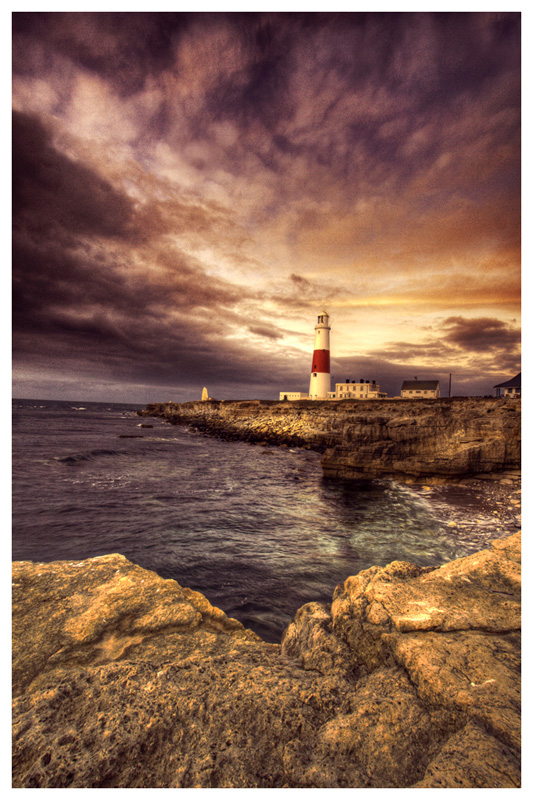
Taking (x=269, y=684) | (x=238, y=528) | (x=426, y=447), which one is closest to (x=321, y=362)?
(x=426, y=447)

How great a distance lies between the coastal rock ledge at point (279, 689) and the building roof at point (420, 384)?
192 ft

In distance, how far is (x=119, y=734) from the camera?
1632mm

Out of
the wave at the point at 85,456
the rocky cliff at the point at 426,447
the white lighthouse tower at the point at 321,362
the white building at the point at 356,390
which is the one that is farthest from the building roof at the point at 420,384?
the wave at the point at 85,456

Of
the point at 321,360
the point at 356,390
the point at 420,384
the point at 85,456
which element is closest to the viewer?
the point at 85,456

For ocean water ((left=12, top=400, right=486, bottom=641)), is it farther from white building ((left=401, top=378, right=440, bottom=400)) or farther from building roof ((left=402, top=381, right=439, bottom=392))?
building roof ((left=402, top=381, right=439, bottom=392))

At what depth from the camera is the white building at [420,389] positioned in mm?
54781

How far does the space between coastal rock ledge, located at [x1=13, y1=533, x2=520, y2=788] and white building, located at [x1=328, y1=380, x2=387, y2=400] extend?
190 feet

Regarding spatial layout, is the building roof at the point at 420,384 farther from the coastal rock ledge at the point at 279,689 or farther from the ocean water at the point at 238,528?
the coastal rock ledge at the point at 279,689

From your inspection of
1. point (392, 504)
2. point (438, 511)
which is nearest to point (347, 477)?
point (392, 504)

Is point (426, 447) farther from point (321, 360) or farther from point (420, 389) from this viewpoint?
point (420, 389)

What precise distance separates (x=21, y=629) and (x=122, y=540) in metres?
6.40

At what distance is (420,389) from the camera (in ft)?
185

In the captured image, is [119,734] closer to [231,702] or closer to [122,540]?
[231,702]

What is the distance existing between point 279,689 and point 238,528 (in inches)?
313
